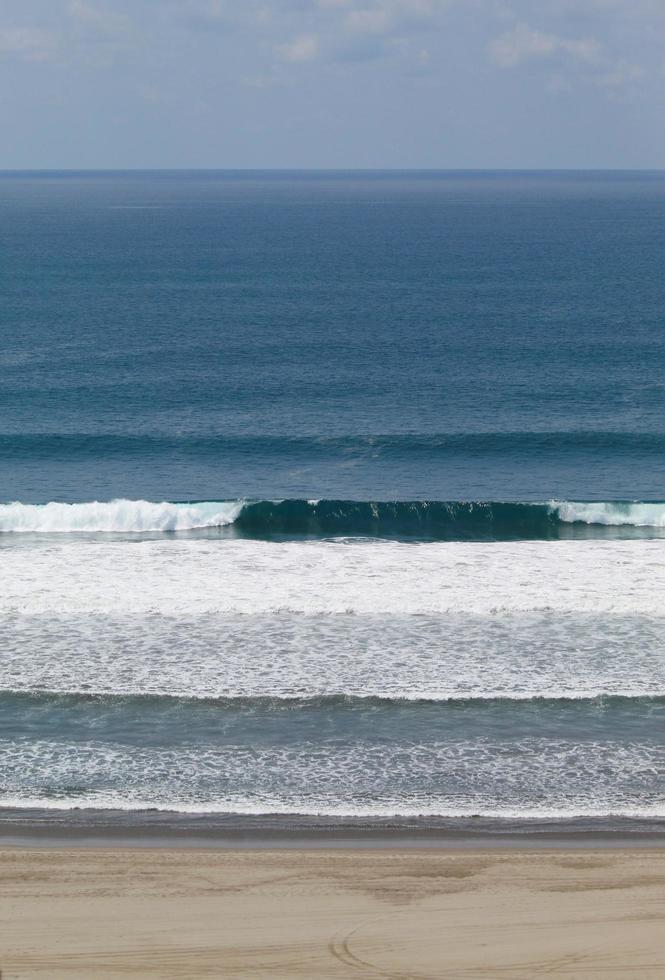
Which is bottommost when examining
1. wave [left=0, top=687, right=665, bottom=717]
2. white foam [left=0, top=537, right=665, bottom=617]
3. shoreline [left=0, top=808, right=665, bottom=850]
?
shoreline [left=0, top=808, right=665, bottom=850]

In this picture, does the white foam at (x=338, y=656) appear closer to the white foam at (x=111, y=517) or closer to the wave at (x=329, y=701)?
the wave at (x=329, y=701)

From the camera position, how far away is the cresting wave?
3797 centimetres

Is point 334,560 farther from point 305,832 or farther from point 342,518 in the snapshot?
point 305,832

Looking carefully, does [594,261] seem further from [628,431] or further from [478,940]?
[478,940]

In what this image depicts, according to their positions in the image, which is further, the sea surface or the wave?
the wave

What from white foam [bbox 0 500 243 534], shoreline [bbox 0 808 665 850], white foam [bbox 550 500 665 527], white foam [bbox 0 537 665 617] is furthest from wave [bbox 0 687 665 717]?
white foam [bbox 550 500 665 527]

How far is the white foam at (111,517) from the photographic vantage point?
3816cm

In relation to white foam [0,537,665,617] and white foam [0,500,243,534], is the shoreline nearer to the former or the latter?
white foam [0,537,665,617]

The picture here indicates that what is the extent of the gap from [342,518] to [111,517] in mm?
7534

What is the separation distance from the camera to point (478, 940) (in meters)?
15.4

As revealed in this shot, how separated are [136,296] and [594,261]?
4956 cm

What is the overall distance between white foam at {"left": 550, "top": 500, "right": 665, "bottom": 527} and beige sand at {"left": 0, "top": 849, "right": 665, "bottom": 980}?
2158 cm

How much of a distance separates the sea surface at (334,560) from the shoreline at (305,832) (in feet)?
1.15

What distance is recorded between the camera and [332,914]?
16.0 m
